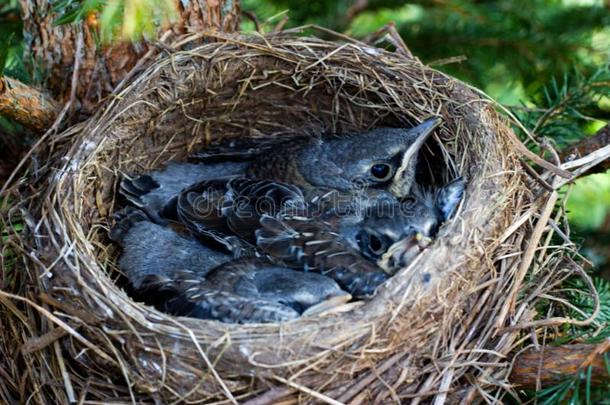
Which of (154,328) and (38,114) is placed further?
(38,114)

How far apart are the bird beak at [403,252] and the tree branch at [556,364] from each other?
441 millimetres

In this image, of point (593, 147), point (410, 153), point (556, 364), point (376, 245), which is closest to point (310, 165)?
point (410, 153)

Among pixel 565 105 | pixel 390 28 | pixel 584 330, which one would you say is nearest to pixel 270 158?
pixel 390 28

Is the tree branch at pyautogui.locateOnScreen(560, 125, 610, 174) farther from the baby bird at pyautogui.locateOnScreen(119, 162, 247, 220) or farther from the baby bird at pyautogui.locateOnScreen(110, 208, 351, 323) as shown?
the baby bird at pyautogui.locateOnScreen(119, 162, 247, 220)

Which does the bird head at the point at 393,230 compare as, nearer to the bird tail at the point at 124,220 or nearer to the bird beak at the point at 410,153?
the bird beak at the point at 410,153

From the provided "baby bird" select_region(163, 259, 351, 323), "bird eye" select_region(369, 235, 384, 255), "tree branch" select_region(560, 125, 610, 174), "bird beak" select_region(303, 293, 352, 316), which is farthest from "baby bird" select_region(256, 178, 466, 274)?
"tree branch" select_region(560, 125, 610, 174)

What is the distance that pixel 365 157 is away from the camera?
3090mm

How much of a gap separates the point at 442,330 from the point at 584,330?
1.63 ft

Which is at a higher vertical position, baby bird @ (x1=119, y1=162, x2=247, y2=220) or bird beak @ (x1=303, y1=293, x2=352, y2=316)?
baby bird @ (x1=119, y1=162, x2=247, y2=220)

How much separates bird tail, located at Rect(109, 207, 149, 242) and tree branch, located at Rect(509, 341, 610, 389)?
4.74 ft

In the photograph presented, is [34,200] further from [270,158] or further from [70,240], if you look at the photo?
[270,158]

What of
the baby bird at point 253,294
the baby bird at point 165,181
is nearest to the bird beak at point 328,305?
the baby bird at point 253,294

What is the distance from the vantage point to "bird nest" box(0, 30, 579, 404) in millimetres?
2176

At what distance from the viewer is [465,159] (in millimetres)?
2850
